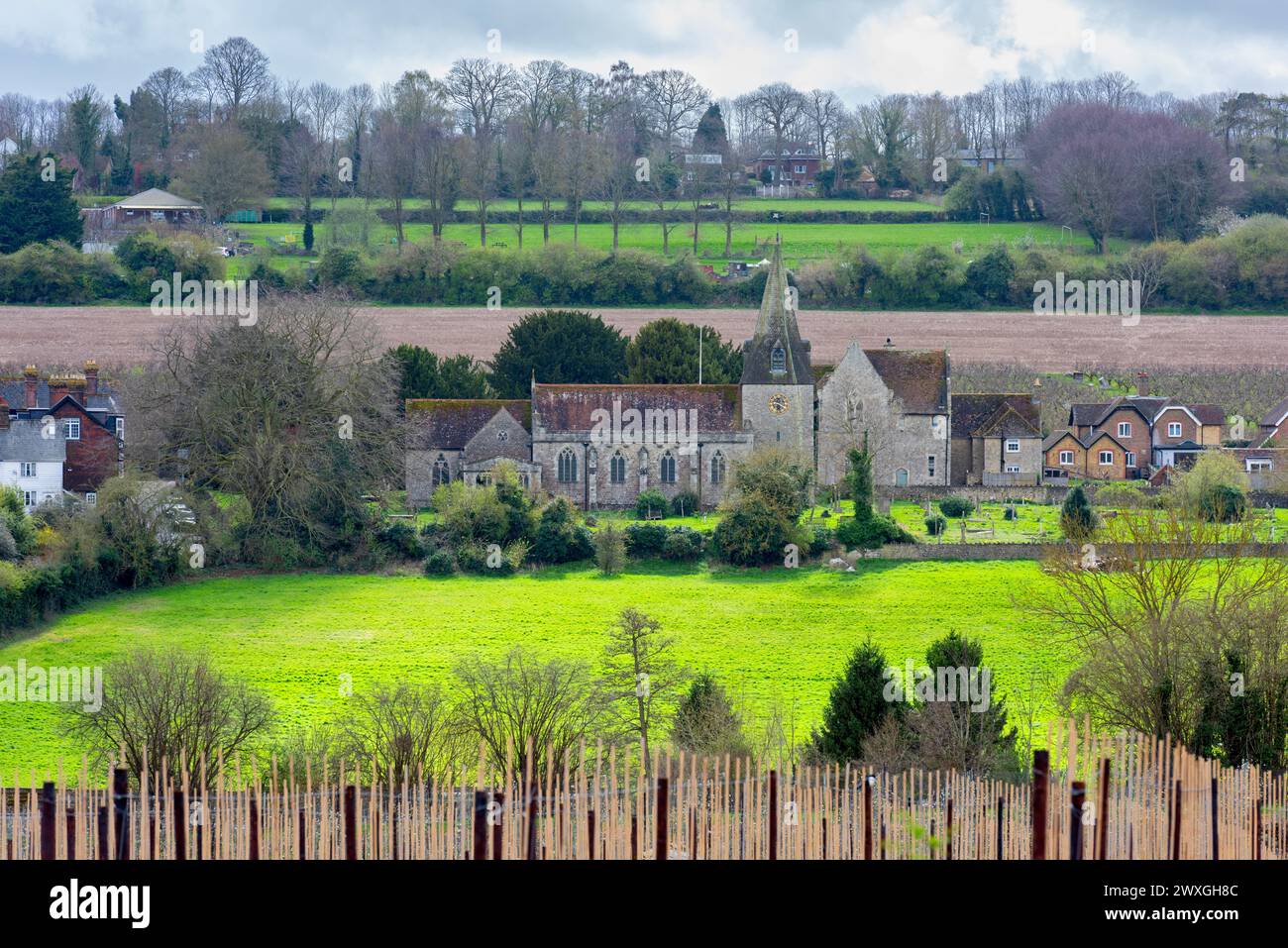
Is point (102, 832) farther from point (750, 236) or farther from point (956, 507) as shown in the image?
point (750, 236)

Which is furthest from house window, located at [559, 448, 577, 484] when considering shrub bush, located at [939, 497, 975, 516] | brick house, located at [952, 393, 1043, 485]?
brick house, located at [952, 393, 1043, 485]

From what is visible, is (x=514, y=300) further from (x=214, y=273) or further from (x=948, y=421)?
(x=948, y=421)

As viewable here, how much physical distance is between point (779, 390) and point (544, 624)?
22015 mm

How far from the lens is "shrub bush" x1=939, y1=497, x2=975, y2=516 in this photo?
58219 millimetres

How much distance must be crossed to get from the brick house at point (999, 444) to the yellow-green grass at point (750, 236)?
1253 inches

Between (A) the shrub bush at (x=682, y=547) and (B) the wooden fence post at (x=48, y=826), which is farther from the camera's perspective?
(A) the shrub bush at (x=682, y=547)

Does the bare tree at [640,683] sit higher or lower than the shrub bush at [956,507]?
lower

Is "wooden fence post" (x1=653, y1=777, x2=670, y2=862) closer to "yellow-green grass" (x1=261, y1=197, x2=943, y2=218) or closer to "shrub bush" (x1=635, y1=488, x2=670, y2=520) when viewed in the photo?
"shrub bush" (x1=635, y1=488, x2=670, y2=520)

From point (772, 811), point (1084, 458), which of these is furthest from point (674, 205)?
point (772, 811)

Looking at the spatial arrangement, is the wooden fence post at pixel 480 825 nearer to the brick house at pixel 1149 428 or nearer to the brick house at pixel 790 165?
the brick house at pixel 1149 428

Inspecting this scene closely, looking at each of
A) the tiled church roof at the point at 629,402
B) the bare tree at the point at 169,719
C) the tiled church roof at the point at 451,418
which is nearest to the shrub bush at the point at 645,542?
the tiled church roof at the point at 629,402

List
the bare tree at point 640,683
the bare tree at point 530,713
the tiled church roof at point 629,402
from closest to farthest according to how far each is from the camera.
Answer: the bare tree at point 530,713 → the bare tree at point 640,683 → the tiled church roof at point 629,402

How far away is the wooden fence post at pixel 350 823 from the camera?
18125 mm

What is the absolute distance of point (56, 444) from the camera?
55250 millimetres
